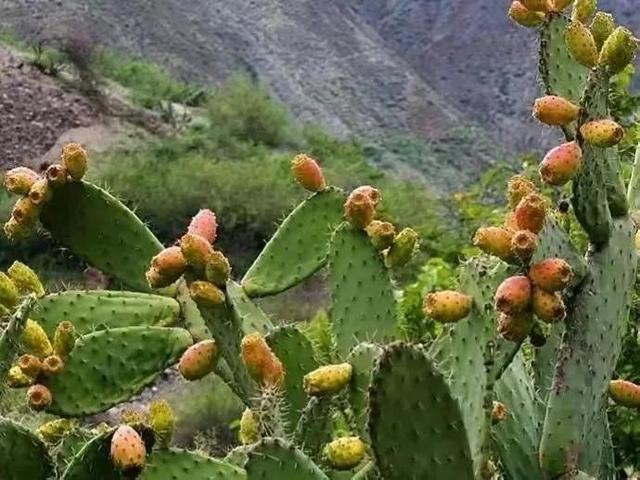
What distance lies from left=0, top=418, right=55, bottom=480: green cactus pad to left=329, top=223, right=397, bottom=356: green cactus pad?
0.45 m

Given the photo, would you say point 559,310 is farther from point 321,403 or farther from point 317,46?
point 317,46

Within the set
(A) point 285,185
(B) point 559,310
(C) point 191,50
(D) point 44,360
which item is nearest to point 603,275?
(B) point 559,310

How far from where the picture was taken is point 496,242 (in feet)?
4.33

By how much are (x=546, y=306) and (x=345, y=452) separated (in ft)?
0.98

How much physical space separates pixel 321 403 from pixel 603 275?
37 centimetres

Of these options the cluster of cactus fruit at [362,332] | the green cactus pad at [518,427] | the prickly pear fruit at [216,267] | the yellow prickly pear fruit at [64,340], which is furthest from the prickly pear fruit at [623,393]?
the yellow prickly pear fruit at [64,340]

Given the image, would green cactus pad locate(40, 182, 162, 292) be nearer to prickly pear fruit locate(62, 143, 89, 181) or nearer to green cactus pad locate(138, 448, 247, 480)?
prickly pear fruit locate(62, 143, 89, 181)

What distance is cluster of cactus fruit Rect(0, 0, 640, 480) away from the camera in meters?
1.35

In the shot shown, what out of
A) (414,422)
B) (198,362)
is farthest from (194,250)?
(414,422)

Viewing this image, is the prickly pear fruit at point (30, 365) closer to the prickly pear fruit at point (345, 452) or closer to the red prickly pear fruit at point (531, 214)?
the prickly pear fruit at point (345, 452)

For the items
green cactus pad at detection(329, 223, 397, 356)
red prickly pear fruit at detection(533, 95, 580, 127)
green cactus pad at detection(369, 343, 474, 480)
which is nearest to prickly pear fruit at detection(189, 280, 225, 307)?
green cactus pad at detection(329, 223, 397, 356)

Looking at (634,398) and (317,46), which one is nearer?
(634,398)

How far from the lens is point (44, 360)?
1704 millimetres

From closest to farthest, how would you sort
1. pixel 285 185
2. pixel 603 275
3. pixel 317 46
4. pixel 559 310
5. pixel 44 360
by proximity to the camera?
pixel 559 310, pixel 603 275, pixel 44 360, pixel 285 185, pixel 317 46
